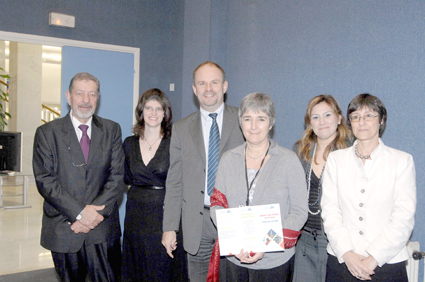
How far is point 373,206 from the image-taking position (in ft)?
5.90

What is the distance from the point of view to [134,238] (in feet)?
8.75

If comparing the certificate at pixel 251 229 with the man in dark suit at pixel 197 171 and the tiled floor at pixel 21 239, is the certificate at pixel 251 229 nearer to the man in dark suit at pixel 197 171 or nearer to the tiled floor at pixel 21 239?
the man in dark suit at pixel 197 171

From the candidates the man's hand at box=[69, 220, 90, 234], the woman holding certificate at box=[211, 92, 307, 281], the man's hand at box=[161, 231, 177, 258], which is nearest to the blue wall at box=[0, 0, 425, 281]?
the woman holding certificate at box=[211, 92, 307, 281]

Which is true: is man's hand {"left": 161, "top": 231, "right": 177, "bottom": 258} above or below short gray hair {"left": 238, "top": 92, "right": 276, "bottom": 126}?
below

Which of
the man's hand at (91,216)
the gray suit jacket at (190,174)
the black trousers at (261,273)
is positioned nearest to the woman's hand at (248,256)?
the black trousers at (261,273)

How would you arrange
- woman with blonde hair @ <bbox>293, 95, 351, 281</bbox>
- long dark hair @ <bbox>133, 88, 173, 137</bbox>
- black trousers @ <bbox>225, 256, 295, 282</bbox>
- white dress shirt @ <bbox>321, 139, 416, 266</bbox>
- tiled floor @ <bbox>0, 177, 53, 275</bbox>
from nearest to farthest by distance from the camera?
white dress shirt @ <bbox>321, 139, 416, 266</bbox>
black trousers @ <bbox>225, 256, 295, 282</bbox>
woman with blonde hair @ <bbox>293, 95, 351, 281</bbox>
long dark hair @ <bbox>133, 88, 173, 137</bbox>
tiled floor @ <bbox>0, 177, 53, 275</bbox>

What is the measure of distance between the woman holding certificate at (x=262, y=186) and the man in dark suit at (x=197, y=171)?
0.32m

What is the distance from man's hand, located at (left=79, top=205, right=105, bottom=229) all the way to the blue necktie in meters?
0.79

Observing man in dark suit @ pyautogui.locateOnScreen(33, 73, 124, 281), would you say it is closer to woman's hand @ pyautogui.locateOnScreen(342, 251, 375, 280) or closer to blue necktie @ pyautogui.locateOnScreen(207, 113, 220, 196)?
blue necktie @ pyautogui.locateOnScreen(207, 113, 220, 196)

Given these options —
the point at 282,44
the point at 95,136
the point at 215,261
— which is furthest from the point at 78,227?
the point at 282,44

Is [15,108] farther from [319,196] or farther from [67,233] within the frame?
[319,196]

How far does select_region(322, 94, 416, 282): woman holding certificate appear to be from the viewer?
68.7 inches

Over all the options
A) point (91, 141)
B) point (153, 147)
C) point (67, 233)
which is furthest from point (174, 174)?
point (67, 233)

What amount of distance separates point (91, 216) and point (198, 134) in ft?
2.95
